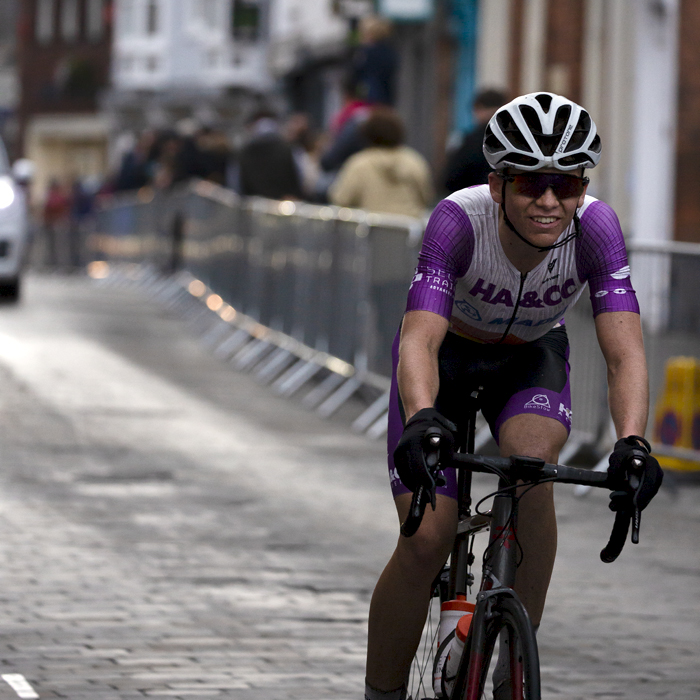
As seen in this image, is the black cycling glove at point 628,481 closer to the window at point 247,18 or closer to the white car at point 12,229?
the white car at point 12,229

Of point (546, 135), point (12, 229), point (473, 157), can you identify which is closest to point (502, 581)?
point (546, 135)

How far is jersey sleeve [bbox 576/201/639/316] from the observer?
4.43 metres

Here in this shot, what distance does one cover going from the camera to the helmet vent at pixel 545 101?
4.20 meters

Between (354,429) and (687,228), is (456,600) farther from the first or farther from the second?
(687,228)

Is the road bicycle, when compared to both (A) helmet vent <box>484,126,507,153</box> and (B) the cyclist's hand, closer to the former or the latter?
(B) the cyclist's hand

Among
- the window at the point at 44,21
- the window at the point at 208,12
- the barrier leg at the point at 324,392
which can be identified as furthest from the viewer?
the window at the point at 44,21

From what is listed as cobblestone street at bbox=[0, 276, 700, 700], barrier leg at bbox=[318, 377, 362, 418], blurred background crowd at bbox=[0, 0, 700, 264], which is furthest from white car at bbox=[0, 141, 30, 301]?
barrier leg at bbox=[318, 377, 362, 418]

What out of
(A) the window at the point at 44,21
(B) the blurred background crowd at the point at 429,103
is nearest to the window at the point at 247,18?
(B) the blurred background crowd at the point at 429,103

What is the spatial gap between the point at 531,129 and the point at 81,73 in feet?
220

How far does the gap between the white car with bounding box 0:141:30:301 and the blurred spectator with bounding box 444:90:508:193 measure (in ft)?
26.3

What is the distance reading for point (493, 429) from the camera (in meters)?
4.60

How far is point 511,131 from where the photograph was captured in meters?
4.21

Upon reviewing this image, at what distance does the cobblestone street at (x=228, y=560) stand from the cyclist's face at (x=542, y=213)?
1909mm

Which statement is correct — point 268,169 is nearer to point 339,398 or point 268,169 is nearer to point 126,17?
point 339,398
